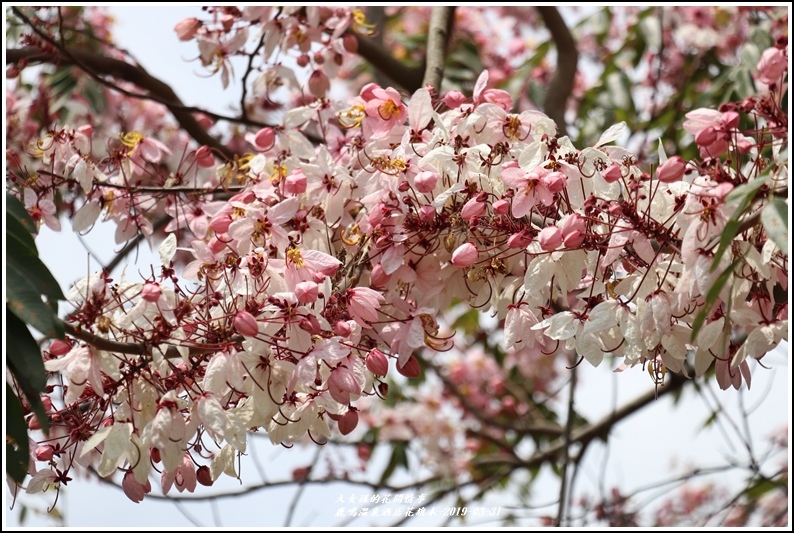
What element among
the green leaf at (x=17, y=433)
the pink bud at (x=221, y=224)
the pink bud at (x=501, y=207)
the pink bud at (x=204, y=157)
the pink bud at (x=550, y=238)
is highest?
the pink bud at (x=204, y=157)

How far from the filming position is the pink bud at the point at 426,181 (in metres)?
1.35

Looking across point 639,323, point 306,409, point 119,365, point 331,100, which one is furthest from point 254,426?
point 331,100

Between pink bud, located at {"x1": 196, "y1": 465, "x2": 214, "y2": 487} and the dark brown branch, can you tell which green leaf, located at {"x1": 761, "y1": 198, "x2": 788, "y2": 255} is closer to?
pink bud, located at {"x1": 196, "y1": 465, "x2": 214, "y2": 487}

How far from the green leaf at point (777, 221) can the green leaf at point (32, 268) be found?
827 millimetres

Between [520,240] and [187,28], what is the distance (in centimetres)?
119

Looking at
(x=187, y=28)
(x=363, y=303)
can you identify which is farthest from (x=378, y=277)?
(x=187, y=28)

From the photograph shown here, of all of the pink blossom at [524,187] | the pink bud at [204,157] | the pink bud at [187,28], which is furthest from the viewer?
the pink bud at [187,28]

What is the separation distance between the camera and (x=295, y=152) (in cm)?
173

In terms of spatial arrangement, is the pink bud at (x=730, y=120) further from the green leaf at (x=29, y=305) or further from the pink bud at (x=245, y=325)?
the green leaf at (x=29, y=305)

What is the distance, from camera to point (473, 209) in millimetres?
1312

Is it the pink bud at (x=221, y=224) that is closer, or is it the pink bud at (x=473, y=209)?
the pink bud at (x=473, y=209)

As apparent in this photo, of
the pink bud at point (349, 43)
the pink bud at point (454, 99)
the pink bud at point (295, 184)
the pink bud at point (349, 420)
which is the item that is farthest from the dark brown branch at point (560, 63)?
the pink bud at point (349, 420)

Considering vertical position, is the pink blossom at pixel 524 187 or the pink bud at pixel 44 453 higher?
the pink blossom at pixel 524 187

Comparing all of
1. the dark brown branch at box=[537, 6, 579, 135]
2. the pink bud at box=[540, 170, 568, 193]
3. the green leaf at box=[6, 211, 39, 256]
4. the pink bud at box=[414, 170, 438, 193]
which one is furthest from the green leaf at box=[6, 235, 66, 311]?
the dark brown branch at box=[537, 6, 579, 135]
